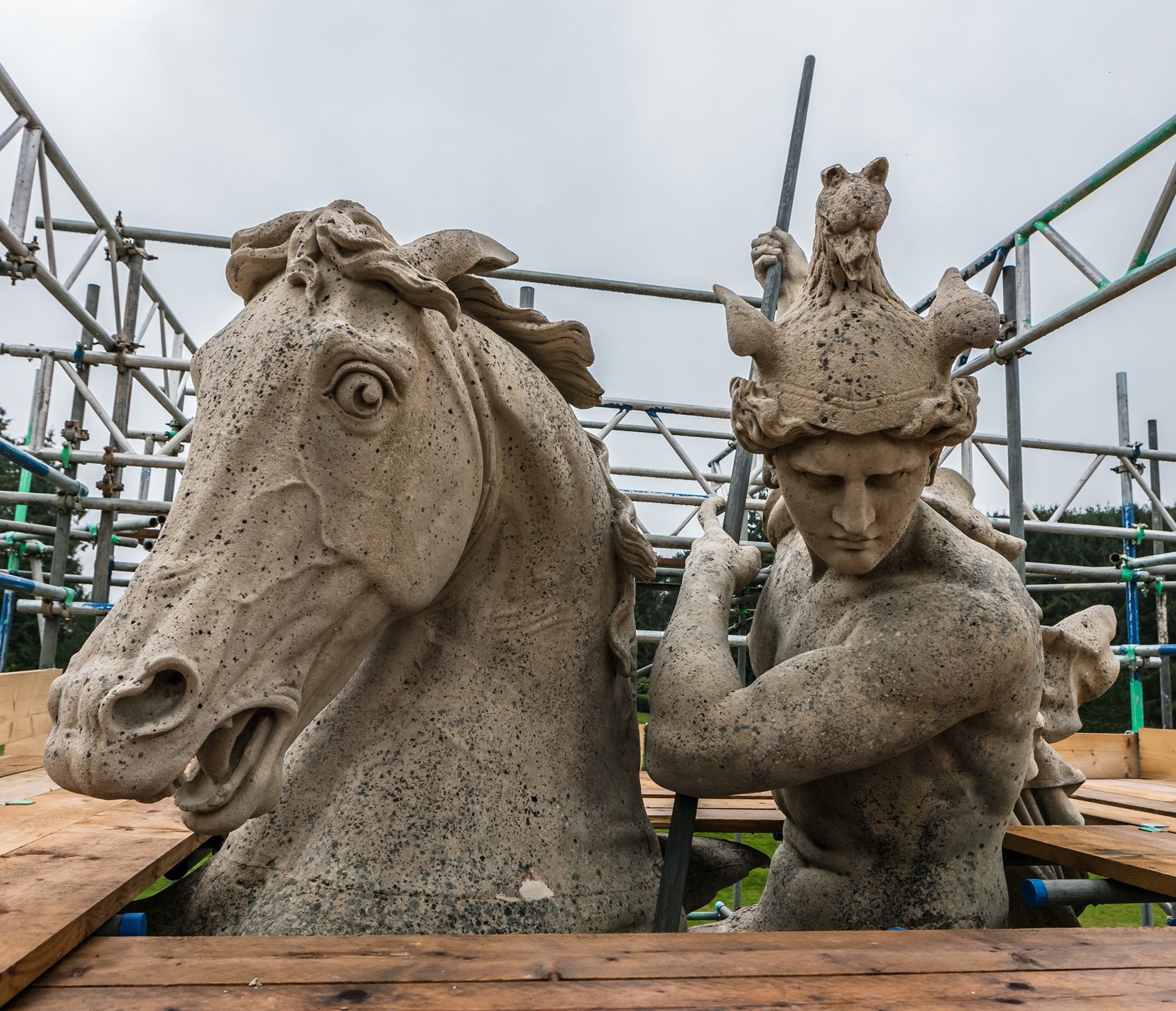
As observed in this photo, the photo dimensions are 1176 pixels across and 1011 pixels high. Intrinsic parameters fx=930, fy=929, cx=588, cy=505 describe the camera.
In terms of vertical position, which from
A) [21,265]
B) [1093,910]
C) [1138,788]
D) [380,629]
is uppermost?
[21,265]

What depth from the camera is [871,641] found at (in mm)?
1300

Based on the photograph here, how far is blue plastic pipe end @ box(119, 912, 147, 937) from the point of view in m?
1.10

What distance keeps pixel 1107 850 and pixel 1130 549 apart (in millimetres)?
4470

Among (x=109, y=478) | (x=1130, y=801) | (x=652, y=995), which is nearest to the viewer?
(x=652, y=995)

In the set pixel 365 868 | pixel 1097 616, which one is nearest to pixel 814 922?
pixel 365 868

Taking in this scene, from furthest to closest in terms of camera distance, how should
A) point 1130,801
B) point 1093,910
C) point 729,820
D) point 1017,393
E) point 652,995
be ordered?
point 1093,910 < point 1017,393 < point 1130,801 < point 729,820 < point 652,995

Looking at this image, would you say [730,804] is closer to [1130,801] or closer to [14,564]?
[1130,801]

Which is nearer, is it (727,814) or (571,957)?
(571,957)

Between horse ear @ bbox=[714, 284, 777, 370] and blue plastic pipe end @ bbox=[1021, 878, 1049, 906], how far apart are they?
92 cm

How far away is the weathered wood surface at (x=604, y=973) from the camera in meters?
0.81

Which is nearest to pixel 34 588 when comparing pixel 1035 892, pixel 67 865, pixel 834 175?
pixel 67 865

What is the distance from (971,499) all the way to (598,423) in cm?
299

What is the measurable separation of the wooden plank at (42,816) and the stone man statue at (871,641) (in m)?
0.92

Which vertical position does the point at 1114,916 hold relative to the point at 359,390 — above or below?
below
